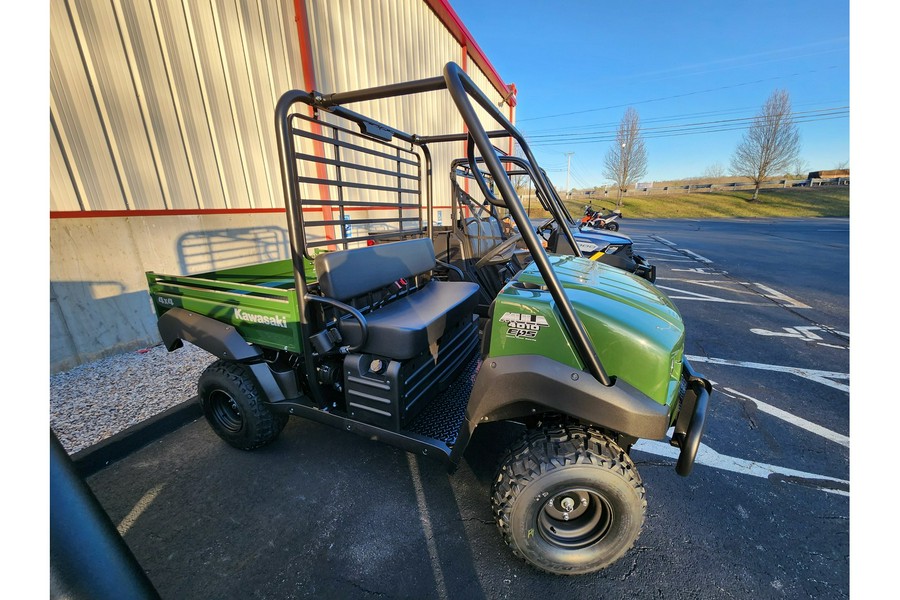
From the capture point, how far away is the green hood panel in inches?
53.6

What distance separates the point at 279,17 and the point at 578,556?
6387 millimetres

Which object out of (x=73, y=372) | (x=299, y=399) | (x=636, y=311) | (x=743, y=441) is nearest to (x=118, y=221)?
(x=73, y=372)

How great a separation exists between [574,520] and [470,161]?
6.63 ft

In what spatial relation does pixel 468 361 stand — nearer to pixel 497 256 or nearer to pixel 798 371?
pixel 497 256

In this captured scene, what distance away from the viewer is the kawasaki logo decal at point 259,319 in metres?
1.92

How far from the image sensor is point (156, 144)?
356 cm

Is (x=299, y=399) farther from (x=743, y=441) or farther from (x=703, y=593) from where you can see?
(x=743, y=441)

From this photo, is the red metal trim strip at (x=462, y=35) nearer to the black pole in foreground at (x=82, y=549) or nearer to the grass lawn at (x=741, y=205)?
the black pole in foreground at (x=82, y=549)

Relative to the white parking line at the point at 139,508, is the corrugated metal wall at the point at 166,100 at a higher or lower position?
higher

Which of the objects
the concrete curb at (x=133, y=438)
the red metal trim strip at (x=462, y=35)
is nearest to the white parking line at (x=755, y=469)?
the concrete curb at (x=133, y=438)

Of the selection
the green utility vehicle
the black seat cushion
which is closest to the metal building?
the green utility vehicle

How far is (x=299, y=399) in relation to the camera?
2102mm

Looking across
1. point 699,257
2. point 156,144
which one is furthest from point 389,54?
point 699,257

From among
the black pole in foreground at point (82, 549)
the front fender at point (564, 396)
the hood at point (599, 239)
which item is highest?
the hood at point (599, 239)
